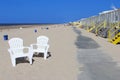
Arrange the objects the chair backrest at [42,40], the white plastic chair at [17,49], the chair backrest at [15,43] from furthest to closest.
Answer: the chair backrest at [42,40], the chair backrest at [15,43], the white plastic chair at [17,49]

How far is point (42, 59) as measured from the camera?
443 inches

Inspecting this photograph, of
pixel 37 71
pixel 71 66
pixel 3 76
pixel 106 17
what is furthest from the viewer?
→ pixel 106 17

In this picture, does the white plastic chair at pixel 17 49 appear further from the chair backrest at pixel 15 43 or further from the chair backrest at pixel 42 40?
the chair backrest at pixel 42 40

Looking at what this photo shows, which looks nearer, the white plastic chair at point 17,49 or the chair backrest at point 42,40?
the white plastic chair at point 17,49

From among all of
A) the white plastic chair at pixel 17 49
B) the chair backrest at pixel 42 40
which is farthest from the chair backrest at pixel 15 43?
the chair backrest at pixel 42 40

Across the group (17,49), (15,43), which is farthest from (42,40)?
(17,49)

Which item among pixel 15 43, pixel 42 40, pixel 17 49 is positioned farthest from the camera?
pixel 42 40

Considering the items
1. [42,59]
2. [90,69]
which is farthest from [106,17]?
[90,69]

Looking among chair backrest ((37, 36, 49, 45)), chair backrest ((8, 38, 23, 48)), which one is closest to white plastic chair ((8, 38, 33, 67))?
chair backrest ((8, 38, 23, 48))

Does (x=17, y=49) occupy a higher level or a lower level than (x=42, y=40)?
lower

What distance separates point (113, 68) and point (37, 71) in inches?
105

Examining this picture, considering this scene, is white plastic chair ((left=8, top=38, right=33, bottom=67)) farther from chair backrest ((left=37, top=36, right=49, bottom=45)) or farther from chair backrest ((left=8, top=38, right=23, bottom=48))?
chair backrest ((left=37, top=36, right=49, bottom=45))

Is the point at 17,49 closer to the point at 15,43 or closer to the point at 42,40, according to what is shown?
the point at 15,43

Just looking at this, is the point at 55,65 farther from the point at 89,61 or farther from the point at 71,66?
the point at 89,61
